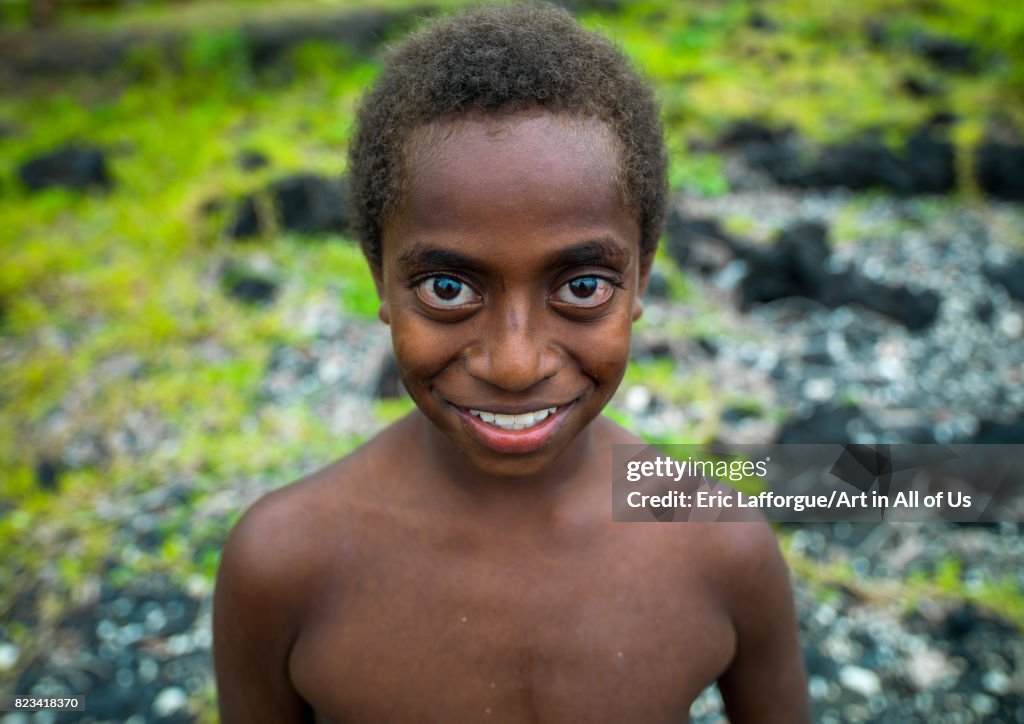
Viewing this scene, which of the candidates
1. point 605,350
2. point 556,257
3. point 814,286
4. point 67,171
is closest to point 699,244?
point 814,286

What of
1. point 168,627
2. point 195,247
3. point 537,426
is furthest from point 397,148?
point 195,247

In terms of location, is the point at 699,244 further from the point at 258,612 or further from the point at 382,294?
the point at 258,612

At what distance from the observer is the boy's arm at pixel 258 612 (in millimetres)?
1571

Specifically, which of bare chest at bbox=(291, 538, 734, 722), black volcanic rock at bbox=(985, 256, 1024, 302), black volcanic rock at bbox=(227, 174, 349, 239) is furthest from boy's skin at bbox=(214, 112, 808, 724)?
black volcanic rock at bbox=(227, 174, 349, 239)

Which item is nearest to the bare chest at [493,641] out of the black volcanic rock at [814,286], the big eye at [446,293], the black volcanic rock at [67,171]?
the big eye at [446,293]

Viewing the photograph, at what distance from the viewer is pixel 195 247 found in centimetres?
501

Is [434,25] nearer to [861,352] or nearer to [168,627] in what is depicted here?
[168,627]

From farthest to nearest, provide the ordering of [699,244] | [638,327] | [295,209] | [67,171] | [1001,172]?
[67,171] → [1001,172] → [295,209] → [699,244] → [638,327]

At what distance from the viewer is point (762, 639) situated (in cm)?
173

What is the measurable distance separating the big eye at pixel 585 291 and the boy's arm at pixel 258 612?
2.28ft

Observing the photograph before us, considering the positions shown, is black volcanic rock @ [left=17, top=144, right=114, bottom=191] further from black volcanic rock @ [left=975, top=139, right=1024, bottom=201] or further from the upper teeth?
black volcanic rock @ [left=975, top=139, right=1024, bottom=201]

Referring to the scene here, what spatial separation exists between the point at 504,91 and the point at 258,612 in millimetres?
1043

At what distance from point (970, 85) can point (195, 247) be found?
5899mm

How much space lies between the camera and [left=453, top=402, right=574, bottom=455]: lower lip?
137cm
